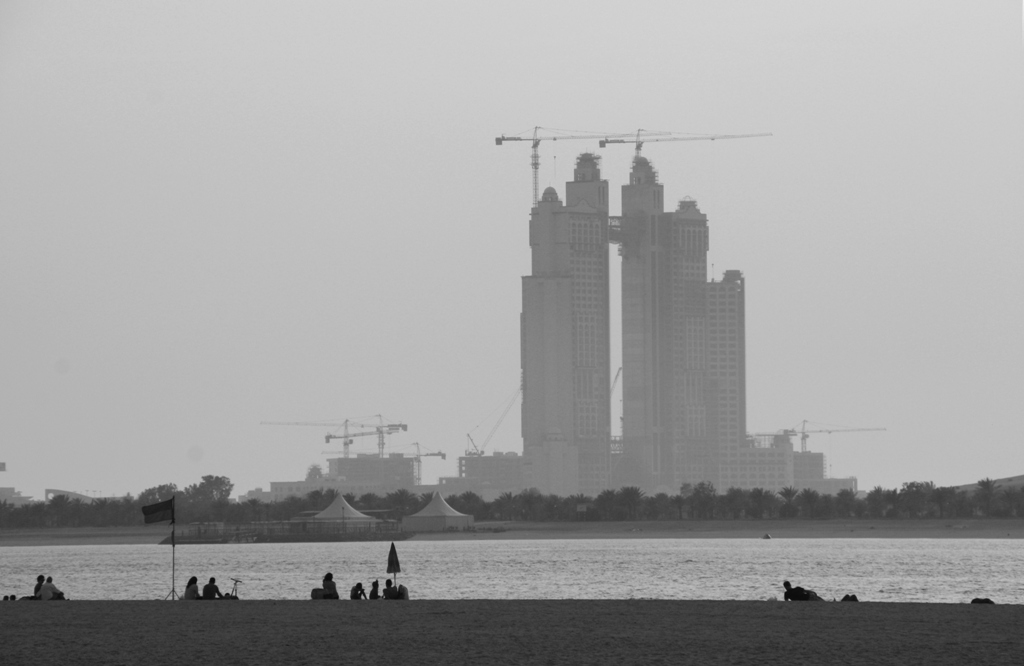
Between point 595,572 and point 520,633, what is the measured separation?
56.5 meters

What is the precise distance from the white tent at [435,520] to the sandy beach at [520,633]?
151533mm

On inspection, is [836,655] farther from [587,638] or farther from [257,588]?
[257,588]

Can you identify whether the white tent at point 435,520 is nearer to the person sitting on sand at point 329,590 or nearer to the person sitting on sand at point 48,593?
the person sitting on sand at point 329,590

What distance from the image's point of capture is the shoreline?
172000 millimetres

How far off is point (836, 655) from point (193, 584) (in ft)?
82.0

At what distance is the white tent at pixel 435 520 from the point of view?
191875 mm

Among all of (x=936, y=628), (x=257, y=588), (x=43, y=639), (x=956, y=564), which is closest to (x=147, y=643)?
(x=43, y=639)

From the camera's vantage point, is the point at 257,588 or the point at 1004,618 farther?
the point at 257,588

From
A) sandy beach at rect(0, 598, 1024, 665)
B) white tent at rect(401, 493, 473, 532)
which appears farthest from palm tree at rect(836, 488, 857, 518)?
sandy beach at rect(0, 598, 1024, 665)

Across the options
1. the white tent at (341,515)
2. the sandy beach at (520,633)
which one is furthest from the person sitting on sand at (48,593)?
the white tent at (341,515)

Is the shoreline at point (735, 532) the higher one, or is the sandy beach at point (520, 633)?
the sandy beach at point (520, 633)

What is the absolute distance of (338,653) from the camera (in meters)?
28.8

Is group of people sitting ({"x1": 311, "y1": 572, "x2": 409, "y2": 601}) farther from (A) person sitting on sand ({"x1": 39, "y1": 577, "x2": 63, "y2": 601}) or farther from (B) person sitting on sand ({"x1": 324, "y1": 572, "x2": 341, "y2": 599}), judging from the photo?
(A) person sitting on sand ({"x1": 39, "y1": 577, "x2": 63, "y2": 601})

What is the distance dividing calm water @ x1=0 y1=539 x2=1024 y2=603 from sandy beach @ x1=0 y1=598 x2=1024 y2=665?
944 inches
